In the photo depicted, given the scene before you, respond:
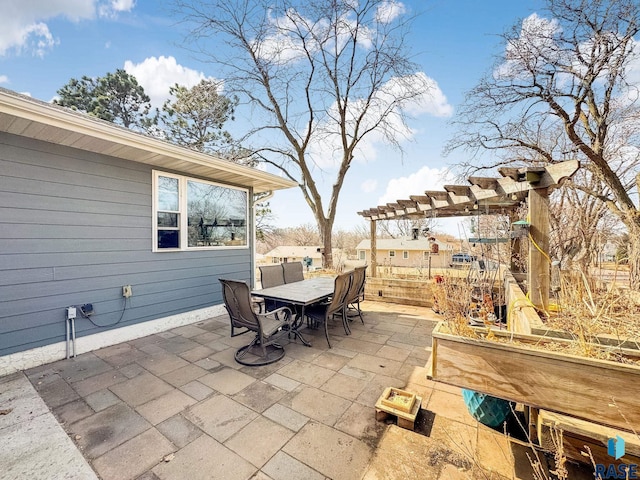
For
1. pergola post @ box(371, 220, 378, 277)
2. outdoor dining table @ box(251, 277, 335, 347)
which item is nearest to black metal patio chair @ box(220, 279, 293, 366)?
outdoor dining table @ box(251, 277, 335, 347)

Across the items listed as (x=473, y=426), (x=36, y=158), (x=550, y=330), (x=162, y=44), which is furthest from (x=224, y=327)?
(x=162, y=44)

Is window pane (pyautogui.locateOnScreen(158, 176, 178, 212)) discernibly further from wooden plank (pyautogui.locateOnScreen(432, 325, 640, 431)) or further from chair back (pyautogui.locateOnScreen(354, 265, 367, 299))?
wooden plank (pyautogui.locateOnScreen(432, 325, 640, 431))

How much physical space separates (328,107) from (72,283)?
9.41 metres

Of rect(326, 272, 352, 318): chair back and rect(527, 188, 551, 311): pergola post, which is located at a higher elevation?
rect(527, 188, 551, 311): pergola post

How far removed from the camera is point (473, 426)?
214cm

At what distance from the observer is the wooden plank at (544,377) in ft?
4.09

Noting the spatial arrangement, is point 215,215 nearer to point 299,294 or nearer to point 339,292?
point 299,294

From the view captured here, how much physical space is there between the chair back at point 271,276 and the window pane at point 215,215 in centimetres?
119

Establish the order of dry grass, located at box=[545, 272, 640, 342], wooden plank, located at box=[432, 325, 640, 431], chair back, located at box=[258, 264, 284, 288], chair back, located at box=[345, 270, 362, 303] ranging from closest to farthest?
wooden plank, located at box=[432, 325, 640, 431] → dry grass, located at box=[545, 272, 640, 342] → chair back, located at box=[345, 270, 362, 303] → chair back, located at box=[258, 264, 284, 288]

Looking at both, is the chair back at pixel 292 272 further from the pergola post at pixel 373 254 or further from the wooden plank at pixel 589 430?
the wooden plank at pixel 589 430

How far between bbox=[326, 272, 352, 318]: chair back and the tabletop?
18 centimetres

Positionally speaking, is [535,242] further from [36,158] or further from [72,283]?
[36,158]

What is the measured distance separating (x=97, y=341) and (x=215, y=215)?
2647 millimetres

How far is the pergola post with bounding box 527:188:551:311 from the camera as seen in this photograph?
289cm
